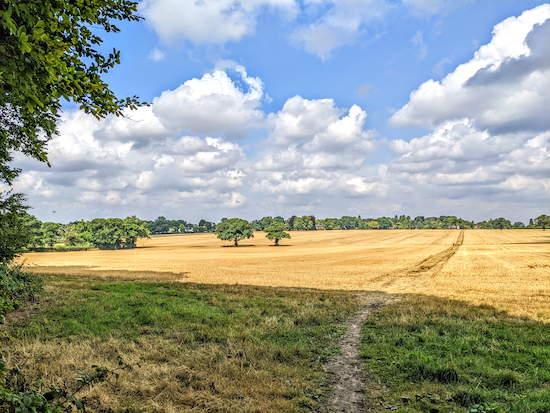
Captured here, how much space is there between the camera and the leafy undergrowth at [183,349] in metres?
6.89

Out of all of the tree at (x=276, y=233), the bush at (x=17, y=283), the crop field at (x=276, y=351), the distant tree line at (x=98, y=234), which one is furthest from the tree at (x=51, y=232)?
the bush at (x=17, y=283)

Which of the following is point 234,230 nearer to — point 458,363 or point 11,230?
point 11,230

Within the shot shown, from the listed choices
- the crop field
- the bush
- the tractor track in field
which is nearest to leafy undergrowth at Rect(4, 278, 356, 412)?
the crop field

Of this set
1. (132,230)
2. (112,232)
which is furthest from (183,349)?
(112,232)

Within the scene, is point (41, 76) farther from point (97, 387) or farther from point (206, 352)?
point (206, 352)

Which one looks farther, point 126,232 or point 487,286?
point 126,232

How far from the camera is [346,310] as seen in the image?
17109 mm

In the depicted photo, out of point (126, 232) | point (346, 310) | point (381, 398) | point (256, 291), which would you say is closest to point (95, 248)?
point (126, 232)

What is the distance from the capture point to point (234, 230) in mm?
109438

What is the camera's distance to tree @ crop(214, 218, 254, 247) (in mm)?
109500

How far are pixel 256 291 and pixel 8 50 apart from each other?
21.3 meters

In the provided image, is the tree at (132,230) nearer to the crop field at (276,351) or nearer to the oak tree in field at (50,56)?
the crop field at (276,351)

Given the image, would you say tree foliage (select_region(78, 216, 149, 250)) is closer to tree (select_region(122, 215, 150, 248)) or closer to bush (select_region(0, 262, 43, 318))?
tree (select_region(122, 215, 150, 248))

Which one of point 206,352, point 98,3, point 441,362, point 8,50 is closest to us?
point 8,50
